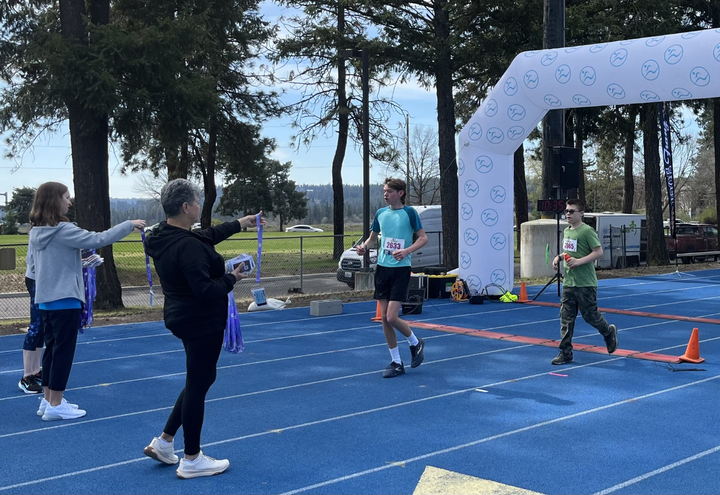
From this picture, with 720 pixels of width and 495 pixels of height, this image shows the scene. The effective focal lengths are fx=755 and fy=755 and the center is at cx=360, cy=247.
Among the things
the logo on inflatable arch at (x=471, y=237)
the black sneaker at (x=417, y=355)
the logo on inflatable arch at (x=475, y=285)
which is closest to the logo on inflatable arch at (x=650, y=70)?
the logo on inflatable arch at (x=471, y=237)

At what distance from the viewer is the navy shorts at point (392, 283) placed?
7949 millimetres

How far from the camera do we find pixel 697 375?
26.9 ft

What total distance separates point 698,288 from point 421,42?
9.38 meters

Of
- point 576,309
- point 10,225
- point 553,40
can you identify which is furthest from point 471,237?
point 10,225

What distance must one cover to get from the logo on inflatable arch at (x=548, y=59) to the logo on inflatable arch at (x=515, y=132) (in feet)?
4.21

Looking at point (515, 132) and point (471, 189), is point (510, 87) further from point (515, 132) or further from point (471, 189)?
point (471, 189)

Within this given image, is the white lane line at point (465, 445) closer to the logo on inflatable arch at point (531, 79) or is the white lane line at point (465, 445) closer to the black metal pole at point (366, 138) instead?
the logo on inflatable arch at point (531, 79)

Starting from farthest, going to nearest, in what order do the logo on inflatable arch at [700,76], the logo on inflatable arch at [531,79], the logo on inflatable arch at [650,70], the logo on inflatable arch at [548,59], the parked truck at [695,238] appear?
the parked truck at [695,238], the logo on inflatable arch at [531,79], the logo on inflatable arch at [548,59], the logo on inflatable arch at [650,70], the logo on inflatable arch at [700,76]

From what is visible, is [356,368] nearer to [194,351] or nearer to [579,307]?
[579,307]

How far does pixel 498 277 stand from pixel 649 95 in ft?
14.9

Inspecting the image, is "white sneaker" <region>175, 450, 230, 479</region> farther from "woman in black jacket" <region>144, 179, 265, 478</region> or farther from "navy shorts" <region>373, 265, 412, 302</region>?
"navy shorts" <region>373, 265, 412, 302</region>

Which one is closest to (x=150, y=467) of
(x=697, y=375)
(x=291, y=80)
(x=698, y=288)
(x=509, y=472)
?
(x=509, y=472)

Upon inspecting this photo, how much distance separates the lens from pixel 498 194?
14.2m

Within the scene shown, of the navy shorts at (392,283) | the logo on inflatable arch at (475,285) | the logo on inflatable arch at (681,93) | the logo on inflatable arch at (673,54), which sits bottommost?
the logo on inflatable arch at (475,285)
